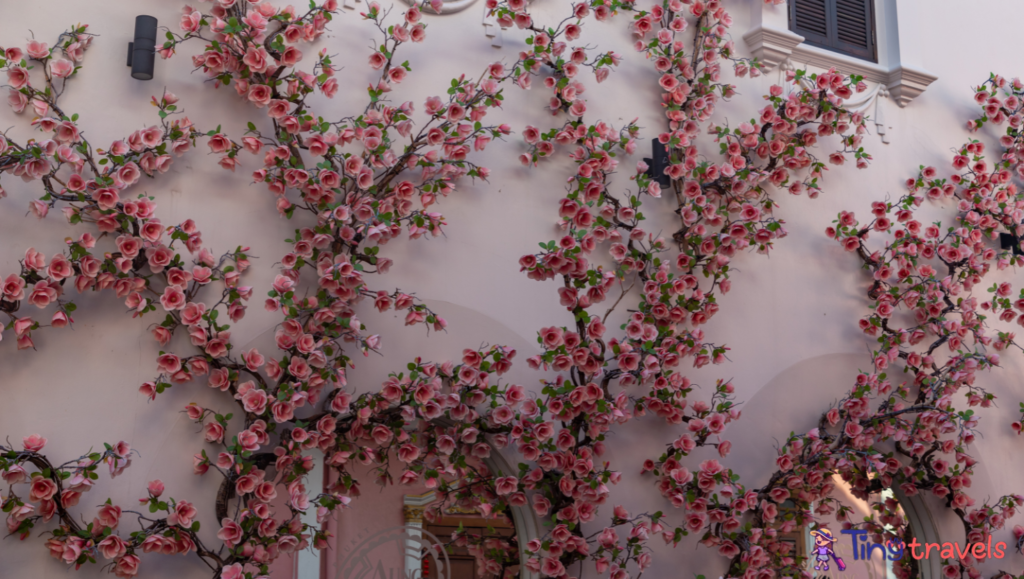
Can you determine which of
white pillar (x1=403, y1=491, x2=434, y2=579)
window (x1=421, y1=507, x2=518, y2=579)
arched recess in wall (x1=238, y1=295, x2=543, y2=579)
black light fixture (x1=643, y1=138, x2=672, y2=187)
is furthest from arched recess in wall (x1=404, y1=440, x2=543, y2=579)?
black light fixture (x1=643, y1=138, x2=672, y2=187)

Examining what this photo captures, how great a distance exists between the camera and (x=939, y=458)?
5.16 m

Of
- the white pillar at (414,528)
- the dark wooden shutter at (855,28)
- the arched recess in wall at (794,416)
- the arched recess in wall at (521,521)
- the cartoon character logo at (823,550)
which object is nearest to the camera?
the white pillar at (414,528)

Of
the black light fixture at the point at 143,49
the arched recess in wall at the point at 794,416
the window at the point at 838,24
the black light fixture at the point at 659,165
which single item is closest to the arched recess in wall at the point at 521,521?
the arched recess in wall at the point at 794,416

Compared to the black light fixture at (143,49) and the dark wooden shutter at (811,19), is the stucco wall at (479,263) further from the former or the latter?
the dark wooden shutter at (811,19)

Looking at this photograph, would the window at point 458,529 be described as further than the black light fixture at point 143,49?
Yes

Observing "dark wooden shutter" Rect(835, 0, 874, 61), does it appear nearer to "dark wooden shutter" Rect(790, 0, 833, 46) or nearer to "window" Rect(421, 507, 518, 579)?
"dark wooden shutter" Rect(790, 0, 833, 46)

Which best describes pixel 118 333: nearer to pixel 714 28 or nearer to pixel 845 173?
pixel 714 28

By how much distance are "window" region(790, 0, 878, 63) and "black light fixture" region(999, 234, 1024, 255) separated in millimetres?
1438

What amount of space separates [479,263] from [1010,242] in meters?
3.70

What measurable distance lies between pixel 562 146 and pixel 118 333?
2.34 metres

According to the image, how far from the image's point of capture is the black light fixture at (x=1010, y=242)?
18.6 ft

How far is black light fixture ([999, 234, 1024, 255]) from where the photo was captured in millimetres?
5680

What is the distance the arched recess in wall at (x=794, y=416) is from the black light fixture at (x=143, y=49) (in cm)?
335

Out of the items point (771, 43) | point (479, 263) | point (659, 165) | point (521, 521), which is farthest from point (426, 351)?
point (771, 43)
